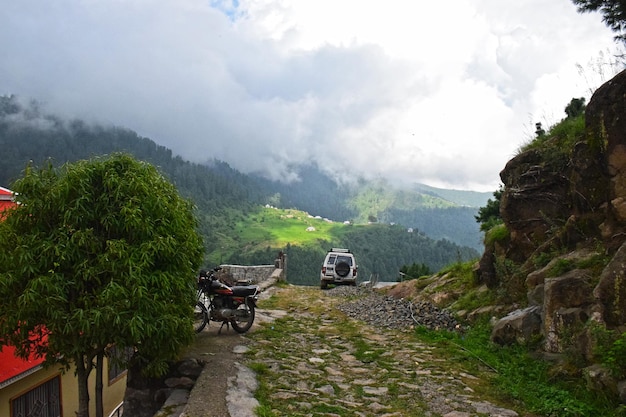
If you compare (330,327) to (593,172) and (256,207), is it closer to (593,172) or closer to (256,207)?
(593,172)

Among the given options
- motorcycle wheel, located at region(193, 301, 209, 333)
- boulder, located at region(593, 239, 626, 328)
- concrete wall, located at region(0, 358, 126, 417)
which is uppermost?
boulder, located at region(593, 239, 626, 328)

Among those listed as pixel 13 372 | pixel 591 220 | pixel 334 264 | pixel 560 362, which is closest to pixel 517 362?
pixel 560 362

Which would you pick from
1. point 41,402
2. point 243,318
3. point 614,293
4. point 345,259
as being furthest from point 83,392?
point 345,259

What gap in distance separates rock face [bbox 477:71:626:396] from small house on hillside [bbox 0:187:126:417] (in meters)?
7.69

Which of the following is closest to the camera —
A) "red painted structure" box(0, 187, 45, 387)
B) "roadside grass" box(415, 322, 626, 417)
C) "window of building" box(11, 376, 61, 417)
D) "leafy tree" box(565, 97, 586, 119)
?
"roadside grass" box(415, 322, 626, 417)

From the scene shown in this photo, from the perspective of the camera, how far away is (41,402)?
452 inches

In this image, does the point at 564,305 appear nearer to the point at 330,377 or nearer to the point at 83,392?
the point at 330,377

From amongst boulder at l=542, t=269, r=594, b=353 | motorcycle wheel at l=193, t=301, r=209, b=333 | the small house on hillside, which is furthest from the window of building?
boulder at l=542, t=269, r=594, b=353

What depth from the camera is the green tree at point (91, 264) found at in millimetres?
5602

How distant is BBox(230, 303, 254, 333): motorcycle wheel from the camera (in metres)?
9.47

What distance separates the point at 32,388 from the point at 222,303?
18.9 ft

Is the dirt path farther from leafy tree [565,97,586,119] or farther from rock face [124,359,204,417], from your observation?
leafy tree [565,97,586,119]

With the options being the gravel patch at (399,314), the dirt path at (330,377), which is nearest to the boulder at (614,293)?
the dirt path at (330,377)

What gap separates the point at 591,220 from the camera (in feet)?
27.2
